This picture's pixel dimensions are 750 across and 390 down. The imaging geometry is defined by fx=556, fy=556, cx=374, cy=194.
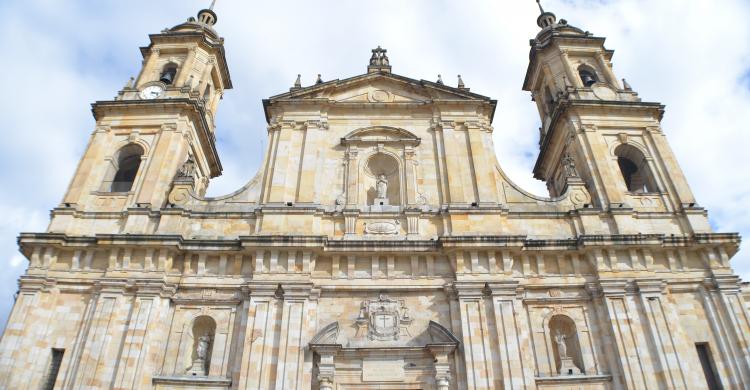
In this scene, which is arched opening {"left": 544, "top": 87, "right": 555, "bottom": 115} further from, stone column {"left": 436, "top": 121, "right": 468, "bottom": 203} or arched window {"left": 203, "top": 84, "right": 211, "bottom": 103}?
arched window {"left": 203, "top": 84, "right": 211, "bottom": 103}

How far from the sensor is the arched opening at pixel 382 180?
57.2 feet

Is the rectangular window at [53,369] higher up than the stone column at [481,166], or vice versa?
the stone column at [481,166]

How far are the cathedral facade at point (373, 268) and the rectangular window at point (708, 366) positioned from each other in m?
0.05

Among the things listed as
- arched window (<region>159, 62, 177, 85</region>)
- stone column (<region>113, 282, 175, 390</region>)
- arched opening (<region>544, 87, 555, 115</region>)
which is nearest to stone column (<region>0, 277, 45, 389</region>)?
stone column (<region>113, 282, 175, 390</region>)

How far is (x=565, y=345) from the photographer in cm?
1484

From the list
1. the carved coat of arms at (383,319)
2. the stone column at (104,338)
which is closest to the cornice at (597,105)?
the carved coat of arms at (383,319)

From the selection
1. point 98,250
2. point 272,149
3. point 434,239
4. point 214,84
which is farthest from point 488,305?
point 214,84

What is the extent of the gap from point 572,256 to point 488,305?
300 centimetres

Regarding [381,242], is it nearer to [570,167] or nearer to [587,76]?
[570,167]

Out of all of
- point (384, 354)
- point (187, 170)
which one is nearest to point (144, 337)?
point (187, 170)

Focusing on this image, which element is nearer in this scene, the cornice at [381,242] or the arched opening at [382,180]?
the cornice at [381,242]

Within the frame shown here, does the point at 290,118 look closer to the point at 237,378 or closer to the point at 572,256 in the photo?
the point at 237,378

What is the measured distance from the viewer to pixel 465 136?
1848 cm

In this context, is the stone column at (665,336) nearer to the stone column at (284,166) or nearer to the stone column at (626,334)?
the stone column at (626,334)
